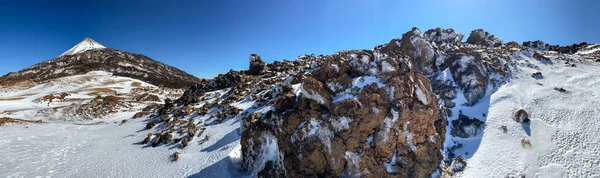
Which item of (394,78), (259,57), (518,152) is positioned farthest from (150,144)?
(259,57)

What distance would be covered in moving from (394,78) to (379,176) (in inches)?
269

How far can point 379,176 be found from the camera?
16.1 meters

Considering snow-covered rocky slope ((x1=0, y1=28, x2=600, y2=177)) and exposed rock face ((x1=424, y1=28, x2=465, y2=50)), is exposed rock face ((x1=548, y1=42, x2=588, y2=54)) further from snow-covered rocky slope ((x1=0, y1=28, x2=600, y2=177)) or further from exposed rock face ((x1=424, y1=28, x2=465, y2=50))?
snow-covered rocky slope ((x1=0, y1=28, x2=600, y2=177))

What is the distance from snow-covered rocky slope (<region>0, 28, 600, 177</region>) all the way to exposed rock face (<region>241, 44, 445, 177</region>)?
0.07 metres

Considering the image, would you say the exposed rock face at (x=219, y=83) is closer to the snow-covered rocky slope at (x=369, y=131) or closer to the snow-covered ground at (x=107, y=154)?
the snow-covered rocky slope at (x=369, y=131)

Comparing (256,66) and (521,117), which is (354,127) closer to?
(521,117)

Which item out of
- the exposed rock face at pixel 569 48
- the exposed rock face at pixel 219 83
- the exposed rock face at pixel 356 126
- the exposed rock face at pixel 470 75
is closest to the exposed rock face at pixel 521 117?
the exposed rock face at pixel 470 75

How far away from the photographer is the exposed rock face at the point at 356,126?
16.0 m

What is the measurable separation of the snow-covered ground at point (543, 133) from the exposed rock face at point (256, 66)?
49.5 metres

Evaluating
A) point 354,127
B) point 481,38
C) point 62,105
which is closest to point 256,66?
point 62,105

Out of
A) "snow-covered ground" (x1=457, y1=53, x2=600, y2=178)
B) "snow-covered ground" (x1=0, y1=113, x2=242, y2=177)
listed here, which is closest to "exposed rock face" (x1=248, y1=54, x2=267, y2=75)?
"snow-covered ground" (x1=0, y1=113, x2=242, y2=177)

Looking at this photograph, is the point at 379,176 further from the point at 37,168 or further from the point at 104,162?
the point at 37,168

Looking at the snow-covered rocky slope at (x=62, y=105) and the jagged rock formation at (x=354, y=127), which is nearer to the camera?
the jagged rock formation at (x=354, y=127)

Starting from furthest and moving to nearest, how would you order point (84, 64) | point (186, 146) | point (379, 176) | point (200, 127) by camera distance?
point (84, 64) → point (200, 127) → point (186, 146) → point (379, 176)
